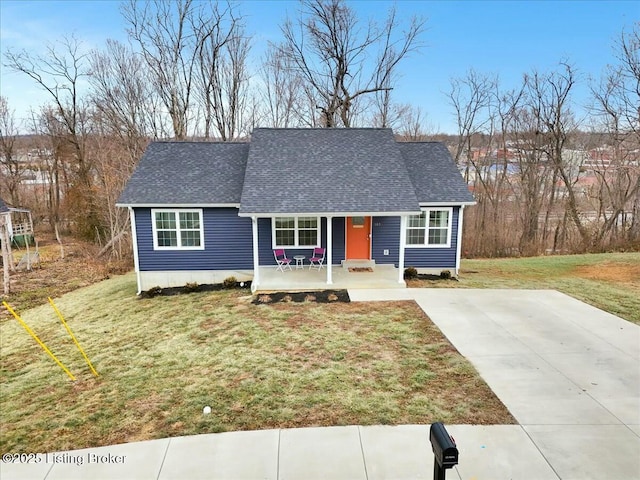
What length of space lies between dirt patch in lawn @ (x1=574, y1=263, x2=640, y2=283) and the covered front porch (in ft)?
26.1

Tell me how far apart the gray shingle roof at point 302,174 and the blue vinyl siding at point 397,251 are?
1.39 m

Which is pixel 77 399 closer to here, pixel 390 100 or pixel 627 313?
pixel 627 313

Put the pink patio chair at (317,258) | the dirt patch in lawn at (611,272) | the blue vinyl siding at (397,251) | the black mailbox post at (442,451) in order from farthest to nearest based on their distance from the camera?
the dirt patch in lawn at (611,272) < the blue vinyl siding at (397,251) < the pink patio chair at (317,258) < the black mailbox post at (442,451)

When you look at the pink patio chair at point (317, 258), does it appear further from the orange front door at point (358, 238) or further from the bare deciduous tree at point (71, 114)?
the bare deciduous tree at point (71, 114)

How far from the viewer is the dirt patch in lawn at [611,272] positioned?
1337 centimetres

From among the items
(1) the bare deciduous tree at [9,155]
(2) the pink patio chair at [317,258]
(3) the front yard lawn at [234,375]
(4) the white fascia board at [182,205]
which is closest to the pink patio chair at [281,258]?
(2) the pink patio chair at [317,258]

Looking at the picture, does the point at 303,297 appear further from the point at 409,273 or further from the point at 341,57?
the point at 341,57

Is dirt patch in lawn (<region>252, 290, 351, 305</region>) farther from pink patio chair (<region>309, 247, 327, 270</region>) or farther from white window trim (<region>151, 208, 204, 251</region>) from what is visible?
white window trim (<region>151, 208, 204, 251</region>)

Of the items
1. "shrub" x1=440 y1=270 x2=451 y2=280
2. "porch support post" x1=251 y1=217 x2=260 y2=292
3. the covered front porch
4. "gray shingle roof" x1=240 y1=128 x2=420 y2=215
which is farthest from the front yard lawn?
"shrub" x1=440 y1=270 x2=451 y2=280

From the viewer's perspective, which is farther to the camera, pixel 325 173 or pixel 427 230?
pixel 427 230

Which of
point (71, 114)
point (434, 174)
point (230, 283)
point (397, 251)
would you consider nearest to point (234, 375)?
point (230, 283)

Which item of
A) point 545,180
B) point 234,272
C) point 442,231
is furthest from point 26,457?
point 545,180

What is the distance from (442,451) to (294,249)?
1044 cm

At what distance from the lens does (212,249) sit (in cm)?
1212
